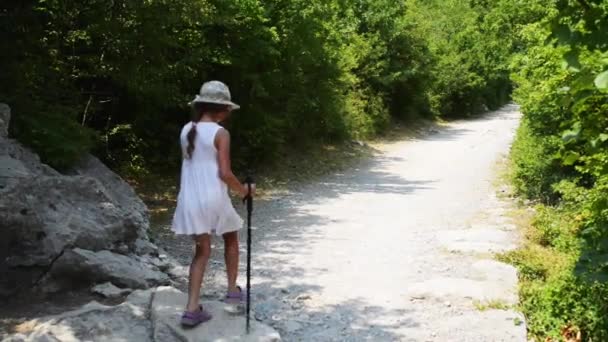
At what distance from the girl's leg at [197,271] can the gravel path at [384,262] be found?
3.00ft

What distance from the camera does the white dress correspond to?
4586 mm

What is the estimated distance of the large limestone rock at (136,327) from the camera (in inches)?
178

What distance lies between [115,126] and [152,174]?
1130mm

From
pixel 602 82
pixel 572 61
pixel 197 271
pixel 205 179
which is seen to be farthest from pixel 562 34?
pixel 197 271

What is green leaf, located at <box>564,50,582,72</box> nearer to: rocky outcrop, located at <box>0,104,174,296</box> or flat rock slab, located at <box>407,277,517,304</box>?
flat rock slab, located at <box>407,277,517,304</box>

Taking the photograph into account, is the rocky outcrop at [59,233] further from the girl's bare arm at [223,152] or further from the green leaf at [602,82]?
the green leaf at [602,82]

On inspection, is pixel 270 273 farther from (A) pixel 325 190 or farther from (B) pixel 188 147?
(A) pixel 325 190

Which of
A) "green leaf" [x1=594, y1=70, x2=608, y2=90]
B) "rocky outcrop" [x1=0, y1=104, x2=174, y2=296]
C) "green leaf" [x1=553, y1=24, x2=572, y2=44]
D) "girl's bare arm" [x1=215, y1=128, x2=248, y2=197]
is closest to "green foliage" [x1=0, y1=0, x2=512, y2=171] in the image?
"rocky outcrop" [x1=0, y1=104, x2=174, y2=296]

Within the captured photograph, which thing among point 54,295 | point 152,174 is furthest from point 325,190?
point 54,295

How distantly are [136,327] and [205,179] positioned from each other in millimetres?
1227

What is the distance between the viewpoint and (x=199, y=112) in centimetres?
468

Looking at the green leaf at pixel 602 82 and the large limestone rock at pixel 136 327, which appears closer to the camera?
the green leaf at pixel 602 82

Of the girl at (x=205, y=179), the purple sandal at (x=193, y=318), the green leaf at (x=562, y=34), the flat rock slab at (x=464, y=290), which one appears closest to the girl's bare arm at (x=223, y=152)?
the girl at (x=205, y=179)

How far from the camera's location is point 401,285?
21.4 feet
